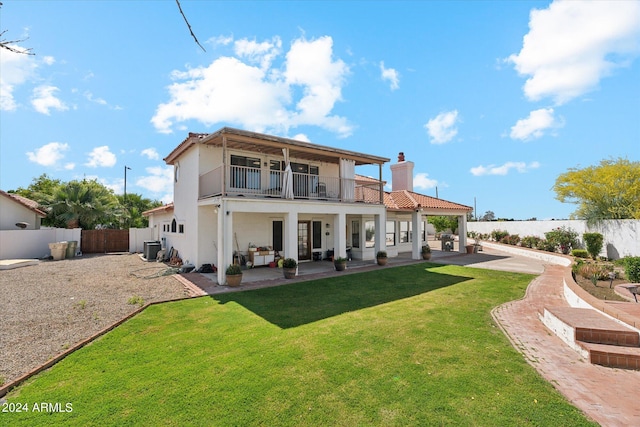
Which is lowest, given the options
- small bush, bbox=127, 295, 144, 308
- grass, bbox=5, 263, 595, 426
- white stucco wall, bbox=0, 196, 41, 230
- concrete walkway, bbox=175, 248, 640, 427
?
concrete walkway, bbox=175, 248, 640, 427

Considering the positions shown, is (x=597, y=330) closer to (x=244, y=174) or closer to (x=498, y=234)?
(x=244, y=174)

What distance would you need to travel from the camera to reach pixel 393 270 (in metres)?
13.3

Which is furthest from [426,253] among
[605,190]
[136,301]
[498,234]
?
[136,301]

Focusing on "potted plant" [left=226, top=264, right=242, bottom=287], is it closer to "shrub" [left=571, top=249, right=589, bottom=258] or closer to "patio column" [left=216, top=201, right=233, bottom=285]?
"patio column" [left=216, top=201, right=233, bottom=285]

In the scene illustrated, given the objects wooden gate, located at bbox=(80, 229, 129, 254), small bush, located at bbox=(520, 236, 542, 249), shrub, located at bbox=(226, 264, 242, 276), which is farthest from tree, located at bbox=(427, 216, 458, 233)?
wooden gate, located at bbox=(80, 229, 129, 254)

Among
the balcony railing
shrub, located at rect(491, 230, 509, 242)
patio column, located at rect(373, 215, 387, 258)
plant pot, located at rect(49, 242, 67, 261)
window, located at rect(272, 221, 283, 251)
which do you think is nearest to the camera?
the balcony railing

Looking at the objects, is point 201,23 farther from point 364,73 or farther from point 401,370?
point 364,73

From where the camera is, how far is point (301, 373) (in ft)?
13.9

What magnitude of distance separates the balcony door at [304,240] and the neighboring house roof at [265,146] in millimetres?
3749

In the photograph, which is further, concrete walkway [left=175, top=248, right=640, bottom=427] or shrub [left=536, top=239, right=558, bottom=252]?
shrub [left=536, top=239, right=558, bottom=252]

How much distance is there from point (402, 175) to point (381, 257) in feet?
29.2

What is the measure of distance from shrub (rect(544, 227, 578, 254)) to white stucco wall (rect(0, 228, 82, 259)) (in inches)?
1330

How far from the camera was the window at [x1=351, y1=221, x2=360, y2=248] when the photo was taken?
17.2m

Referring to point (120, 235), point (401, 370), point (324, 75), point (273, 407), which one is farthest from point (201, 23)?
point (120, 235)
